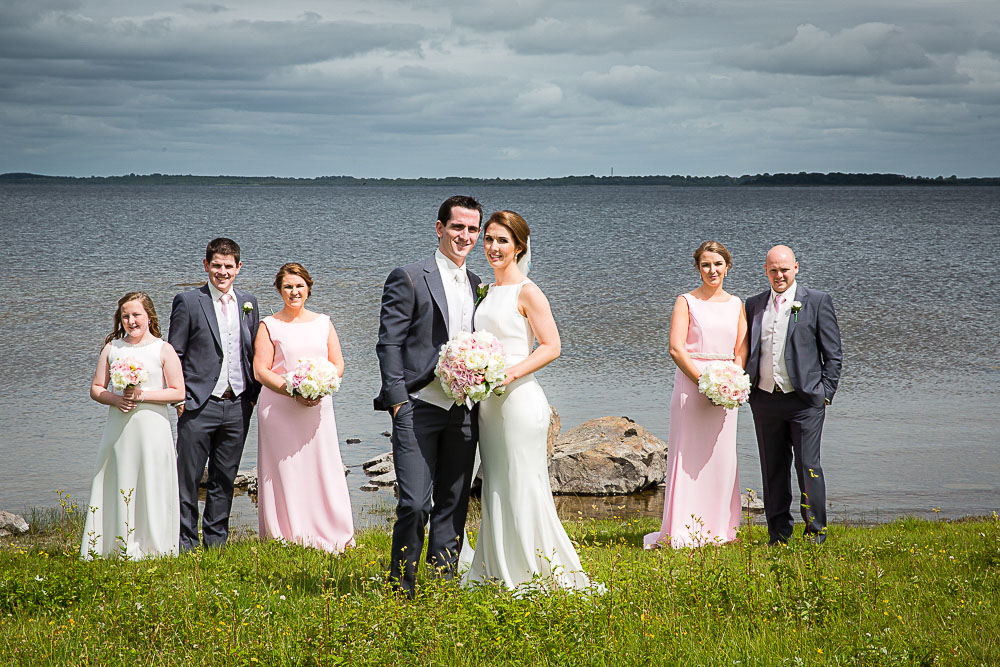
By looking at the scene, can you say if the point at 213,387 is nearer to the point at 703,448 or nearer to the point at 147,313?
the point at 147,313

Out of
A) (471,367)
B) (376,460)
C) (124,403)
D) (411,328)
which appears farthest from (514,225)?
(376,460)

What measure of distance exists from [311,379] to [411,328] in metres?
2.31

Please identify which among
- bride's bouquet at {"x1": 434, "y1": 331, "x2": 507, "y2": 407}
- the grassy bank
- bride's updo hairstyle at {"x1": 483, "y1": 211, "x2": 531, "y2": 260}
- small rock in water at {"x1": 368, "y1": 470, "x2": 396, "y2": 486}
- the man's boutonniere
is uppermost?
bride's updo hairstyle at {"x1": 483, "y1": 211, "x2": 531, "y2": 260}

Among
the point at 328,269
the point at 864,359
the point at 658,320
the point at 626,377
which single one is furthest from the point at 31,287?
the point at 864,359

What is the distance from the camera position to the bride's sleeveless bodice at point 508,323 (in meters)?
6.88

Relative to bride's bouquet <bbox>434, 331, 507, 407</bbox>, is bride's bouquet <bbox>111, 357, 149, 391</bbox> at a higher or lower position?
lower

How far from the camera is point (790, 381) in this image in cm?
880

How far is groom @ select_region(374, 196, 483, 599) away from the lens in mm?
6668

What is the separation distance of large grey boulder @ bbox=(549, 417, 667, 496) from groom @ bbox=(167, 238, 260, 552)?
529 centimetres

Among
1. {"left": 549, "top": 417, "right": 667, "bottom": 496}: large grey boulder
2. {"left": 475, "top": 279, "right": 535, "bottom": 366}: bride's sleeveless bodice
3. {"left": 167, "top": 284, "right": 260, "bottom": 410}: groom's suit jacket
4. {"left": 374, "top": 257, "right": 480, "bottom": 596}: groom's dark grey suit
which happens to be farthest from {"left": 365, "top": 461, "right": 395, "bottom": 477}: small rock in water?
{"left": 475, "top": 279, "right": 535, "bottom": 366}: bride's sleeveless bodice

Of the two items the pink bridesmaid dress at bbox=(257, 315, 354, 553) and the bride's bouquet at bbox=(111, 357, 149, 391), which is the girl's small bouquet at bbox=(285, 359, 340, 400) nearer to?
the pink bridesmaid dress at bbox=(257, 315, 354, 553)

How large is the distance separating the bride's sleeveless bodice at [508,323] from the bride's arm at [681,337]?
2706 millimetres

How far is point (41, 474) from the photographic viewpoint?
45.1ft

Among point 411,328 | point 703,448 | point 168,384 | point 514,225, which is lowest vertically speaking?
point 703,448
